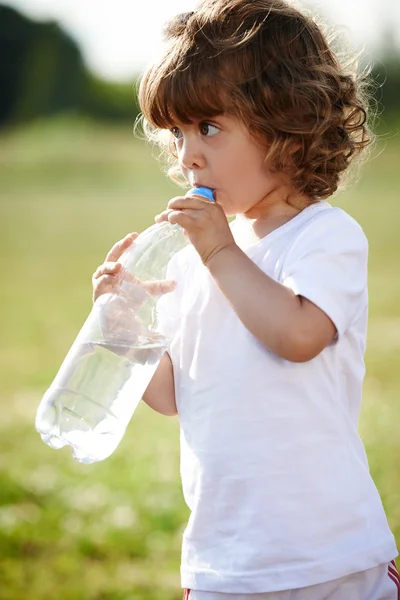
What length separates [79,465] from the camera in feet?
15.8

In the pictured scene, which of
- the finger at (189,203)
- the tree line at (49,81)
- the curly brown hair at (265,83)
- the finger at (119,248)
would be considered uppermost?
the tree line at (49,81)

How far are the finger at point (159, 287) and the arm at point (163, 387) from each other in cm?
15

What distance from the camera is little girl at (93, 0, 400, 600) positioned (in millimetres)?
1895

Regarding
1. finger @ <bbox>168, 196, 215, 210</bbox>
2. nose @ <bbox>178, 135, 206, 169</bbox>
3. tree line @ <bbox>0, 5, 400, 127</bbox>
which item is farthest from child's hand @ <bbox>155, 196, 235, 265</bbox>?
tree line @ <bbox>0, 5, 400, 127</bbox>

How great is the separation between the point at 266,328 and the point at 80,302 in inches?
340

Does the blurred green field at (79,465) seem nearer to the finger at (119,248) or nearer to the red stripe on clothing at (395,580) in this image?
the finger at (119,248)

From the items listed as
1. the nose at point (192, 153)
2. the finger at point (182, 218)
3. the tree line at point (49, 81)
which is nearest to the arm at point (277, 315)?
the finger at point (182, 218)

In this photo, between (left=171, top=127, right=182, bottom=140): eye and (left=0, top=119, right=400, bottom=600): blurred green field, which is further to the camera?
(left=0, top=119, right=400, bottom=600): blurred green field

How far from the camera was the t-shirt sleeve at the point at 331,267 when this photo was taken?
1.85 m

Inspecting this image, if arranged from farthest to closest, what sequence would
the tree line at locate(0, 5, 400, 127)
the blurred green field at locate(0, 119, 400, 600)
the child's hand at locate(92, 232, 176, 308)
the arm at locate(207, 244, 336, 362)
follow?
the tree line at locate(0, 5, 400, 127) < the blurred green field at locate(0, 119, 400, 600) < the child's hand at locate(92, 232, 176, 308) < the arm at locate(207, 244, 336, 362)

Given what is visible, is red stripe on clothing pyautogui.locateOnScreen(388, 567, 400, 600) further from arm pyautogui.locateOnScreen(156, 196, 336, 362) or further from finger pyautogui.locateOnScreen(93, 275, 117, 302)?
finger pyautogui.locateOnScreen(93, 275, 117, 302)

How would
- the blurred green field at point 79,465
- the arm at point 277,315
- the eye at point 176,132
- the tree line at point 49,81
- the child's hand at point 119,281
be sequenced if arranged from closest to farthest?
the arm at point 277,315 < the eye at point 176,132 < the child's hand at point 119,281 < the blurred green field at point 79,465 < the tree line at point 49,81

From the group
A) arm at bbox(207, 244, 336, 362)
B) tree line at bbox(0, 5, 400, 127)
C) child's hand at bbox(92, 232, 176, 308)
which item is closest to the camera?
arm at bbox(207, 244, 336, 362)

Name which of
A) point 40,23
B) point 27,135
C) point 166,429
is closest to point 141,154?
point 27,135
